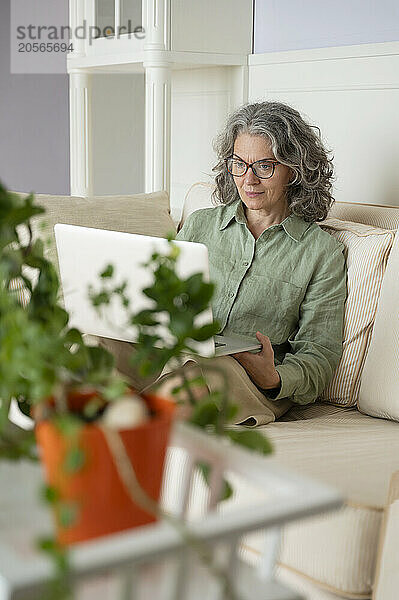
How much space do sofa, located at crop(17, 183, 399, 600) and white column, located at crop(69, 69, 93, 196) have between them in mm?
1047

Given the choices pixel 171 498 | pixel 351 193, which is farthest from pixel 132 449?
pixel 351 193

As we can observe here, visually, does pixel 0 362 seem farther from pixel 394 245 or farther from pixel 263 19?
pixel 263 19

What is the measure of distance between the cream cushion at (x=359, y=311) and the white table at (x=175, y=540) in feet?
3.82

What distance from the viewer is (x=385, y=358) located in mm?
1767

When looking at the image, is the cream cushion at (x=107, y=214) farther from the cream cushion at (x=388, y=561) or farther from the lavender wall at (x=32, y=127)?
the lavender wall at (x=32, y=127)

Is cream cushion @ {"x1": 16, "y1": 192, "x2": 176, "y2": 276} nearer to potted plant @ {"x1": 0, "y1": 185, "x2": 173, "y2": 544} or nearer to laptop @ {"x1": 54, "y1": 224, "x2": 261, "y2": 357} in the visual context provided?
laptop @ {"x1": 54, "y1": 224, "x2": 261, "y2": 357}

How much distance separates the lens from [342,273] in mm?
1957

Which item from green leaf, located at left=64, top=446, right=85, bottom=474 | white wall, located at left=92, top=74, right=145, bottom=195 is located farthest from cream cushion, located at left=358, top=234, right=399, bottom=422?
white wall, located at left=92, top=74, right=145, bottom=195

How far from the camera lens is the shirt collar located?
204 centimetres

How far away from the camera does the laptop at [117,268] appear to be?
149 centimetres

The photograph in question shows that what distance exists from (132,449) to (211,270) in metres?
1.48

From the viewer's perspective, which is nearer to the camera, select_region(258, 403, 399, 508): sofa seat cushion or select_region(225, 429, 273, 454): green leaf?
select_region(225, 429, 273, 454): green leaf

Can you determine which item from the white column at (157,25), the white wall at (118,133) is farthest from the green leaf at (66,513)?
the white wall at (118,133)

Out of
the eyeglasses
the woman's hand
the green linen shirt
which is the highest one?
the eyeglasses
